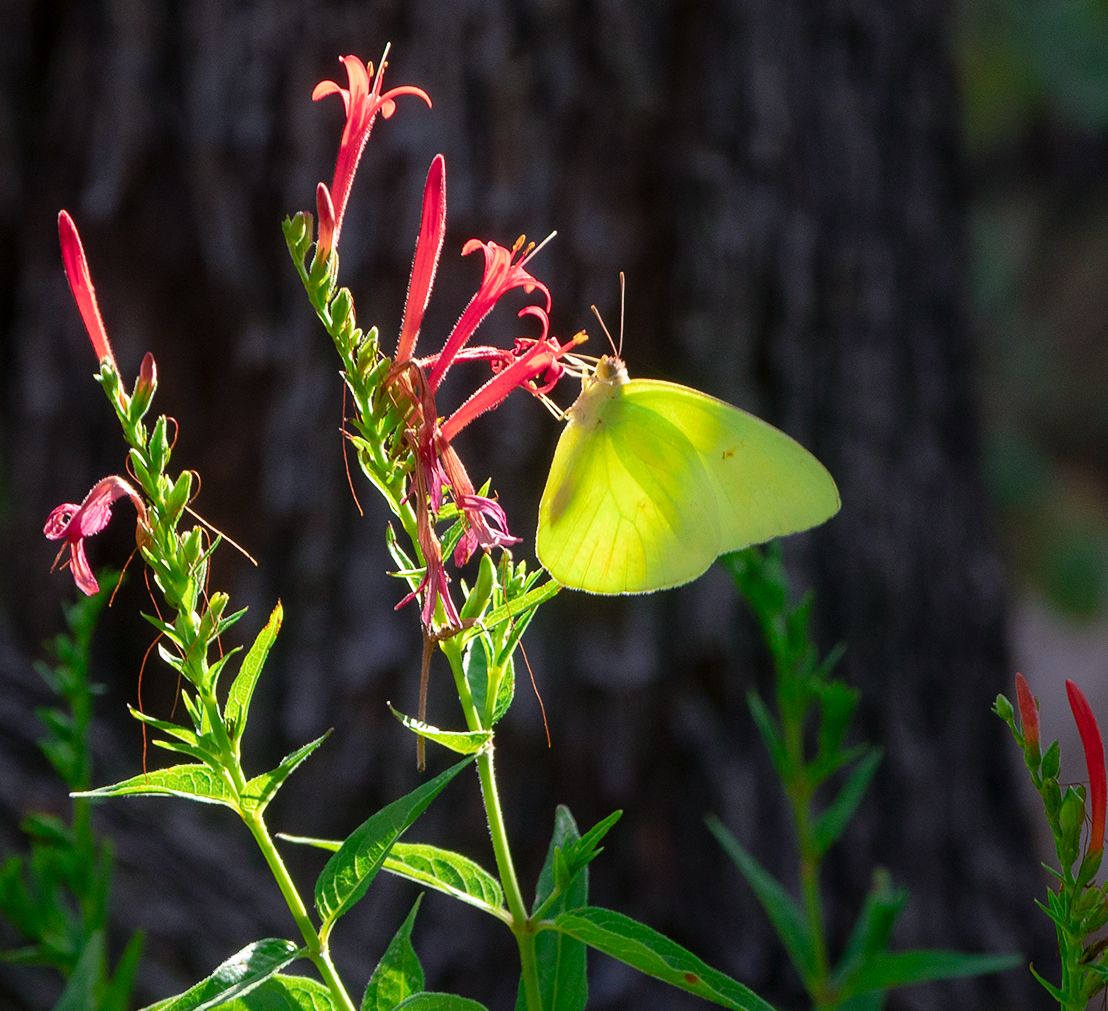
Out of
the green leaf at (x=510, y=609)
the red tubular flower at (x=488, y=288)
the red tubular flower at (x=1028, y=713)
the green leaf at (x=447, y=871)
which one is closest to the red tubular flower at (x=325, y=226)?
the red tubular flower at (x=488, y=288)

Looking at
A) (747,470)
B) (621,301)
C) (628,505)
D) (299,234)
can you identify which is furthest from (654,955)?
(621,301)

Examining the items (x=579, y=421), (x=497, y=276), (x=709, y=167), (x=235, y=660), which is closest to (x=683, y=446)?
(x=579, y=421)

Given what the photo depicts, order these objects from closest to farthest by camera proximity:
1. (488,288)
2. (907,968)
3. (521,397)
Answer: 1. (488,288)
2. (907,968)
3. (521,397)

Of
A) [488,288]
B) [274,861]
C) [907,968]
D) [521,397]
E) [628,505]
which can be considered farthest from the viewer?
[521,397]

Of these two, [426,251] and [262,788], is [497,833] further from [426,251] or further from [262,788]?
[426,251]

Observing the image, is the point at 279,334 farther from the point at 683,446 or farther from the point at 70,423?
the point at 683,446

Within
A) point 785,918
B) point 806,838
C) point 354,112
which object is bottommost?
point 785,918

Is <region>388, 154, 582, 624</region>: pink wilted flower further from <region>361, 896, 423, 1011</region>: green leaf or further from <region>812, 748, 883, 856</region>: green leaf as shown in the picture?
<region>812, 748, 883, 856</region>: green leaf
